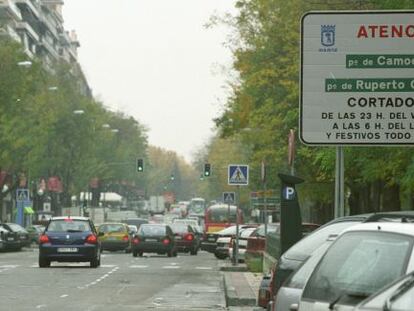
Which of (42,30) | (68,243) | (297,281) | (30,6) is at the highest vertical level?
(30,6)

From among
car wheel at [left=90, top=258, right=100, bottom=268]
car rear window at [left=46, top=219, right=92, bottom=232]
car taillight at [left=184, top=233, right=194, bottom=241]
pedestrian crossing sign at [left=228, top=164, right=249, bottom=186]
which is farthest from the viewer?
car taillight at [left=184, top=233, right=194, bottom=241]

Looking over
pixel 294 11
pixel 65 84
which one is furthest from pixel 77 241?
pixel 65 84

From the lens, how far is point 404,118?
16391 mm

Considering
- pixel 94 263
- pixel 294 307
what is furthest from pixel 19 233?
pixel 294 307

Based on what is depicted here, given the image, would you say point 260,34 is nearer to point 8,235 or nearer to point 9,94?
point 8,235

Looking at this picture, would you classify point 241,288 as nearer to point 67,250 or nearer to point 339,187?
point 339,187

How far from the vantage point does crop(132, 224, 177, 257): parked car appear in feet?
180

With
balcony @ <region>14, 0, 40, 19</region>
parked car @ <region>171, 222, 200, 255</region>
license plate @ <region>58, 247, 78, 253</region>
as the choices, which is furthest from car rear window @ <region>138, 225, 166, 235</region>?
balcony @ <region>14, 0, 40, 19</region>

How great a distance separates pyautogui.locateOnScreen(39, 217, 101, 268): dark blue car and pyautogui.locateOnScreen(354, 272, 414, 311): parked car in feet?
107

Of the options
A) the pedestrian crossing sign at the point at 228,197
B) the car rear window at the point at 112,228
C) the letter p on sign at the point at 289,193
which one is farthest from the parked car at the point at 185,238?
the letter p on sign at the point at 289,193

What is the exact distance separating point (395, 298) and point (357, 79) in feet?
33.0

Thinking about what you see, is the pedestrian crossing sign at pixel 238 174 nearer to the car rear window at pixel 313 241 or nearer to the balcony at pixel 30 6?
the car rear window at pixel 313 241

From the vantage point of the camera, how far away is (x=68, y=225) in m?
39.8

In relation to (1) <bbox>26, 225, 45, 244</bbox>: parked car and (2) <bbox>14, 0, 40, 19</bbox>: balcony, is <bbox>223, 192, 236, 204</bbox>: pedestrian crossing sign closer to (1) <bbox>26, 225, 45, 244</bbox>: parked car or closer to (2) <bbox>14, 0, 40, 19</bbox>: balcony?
(1) <bbox>26, 225, 45, 244</bbox>: parked car
